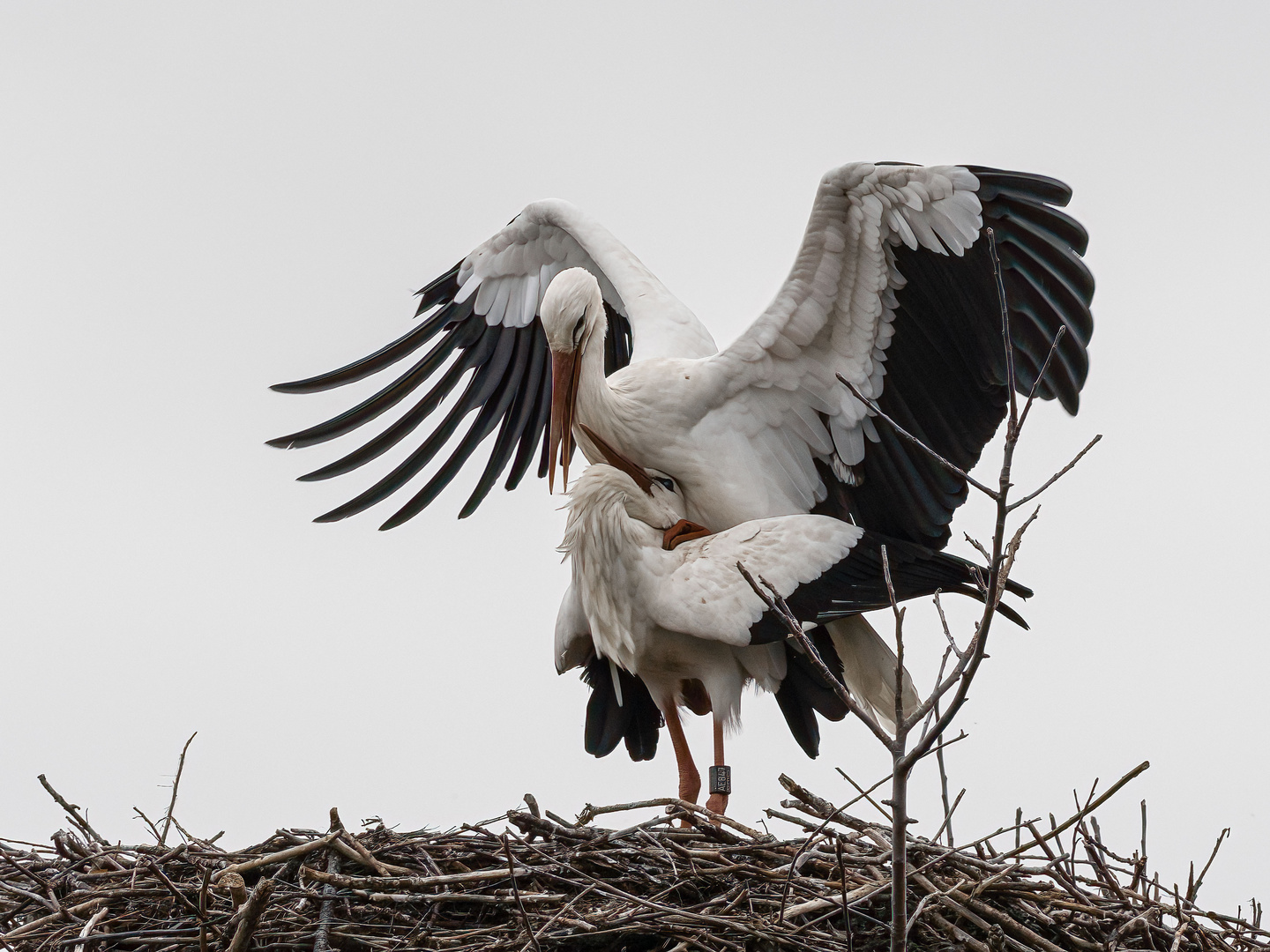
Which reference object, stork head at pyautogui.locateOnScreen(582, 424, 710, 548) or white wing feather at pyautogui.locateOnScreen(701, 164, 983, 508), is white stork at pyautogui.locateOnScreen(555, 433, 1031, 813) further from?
white wing feather at pyautogui.locateOnScreen(701, 164, 983, 508)

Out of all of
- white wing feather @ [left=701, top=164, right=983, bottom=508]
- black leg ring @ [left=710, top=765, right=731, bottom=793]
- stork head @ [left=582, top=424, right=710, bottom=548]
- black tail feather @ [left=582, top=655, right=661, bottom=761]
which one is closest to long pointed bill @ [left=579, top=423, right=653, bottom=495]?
stork head @ [left=582, top=424, right=710, bottom=548]

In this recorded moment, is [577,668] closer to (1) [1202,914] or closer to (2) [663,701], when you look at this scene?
(2) [663,701]

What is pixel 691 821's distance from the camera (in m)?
3.54

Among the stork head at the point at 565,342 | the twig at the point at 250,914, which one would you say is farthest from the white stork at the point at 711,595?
the twig at the point at 250,914

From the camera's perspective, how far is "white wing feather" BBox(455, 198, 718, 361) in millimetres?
5273

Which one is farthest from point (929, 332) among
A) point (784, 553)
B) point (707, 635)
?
point (707, 635)

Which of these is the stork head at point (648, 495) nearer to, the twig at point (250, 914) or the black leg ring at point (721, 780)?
the black leg ring at point (721, 780)

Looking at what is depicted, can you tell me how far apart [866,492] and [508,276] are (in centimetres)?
186

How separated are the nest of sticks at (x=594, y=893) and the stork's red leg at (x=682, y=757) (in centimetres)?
117

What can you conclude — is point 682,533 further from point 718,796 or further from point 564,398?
point 718,796

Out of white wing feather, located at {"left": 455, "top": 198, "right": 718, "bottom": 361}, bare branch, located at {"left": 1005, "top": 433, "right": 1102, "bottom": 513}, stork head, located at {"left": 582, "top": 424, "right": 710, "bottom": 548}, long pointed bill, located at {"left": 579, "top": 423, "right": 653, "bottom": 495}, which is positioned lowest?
bare branch, located at {"left": 1005, "top": 433, "right": 1102, "bottom": 513}

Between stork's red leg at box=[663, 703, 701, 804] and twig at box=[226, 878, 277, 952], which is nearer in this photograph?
twig at box=[226, 878, 277, 952]

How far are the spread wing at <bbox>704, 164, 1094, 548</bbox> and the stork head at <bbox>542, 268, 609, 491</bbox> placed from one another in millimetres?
420

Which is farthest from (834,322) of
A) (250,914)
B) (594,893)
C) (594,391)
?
(250,914)
